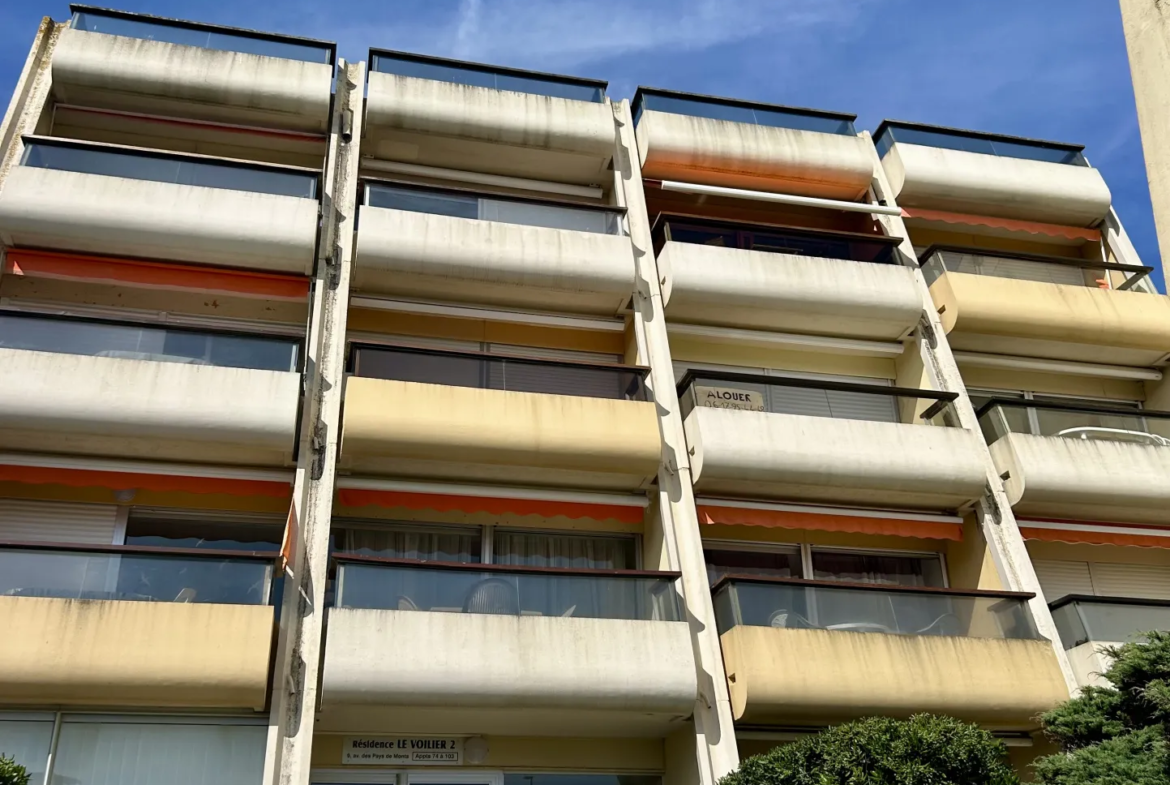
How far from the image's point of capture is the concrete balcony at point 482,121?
17.7 metres

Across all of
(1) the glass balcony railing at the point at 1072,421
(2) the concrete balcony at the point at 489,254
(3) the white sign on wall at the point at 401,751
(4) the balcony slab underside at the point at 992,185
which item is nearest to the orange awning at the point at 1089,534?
(1) the glass balcony railing at the point at 1072,421

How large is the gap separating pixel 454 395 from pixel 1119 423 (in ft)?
32.4

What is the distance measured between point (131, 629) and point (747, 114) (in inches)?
522

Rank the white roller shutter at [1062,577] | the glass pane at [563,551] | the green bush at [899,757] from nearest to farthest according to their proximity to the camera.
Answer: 1. the green bush at [899,757]
2. the glass pane at [563,551]
3. the white roller shutter at [1062,577]

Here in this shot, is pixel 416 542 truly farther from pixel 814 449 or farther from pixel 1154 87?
pixel 1154 87

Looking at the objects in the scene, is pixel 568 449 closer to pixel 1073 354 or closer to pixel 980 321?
pixel 980 321

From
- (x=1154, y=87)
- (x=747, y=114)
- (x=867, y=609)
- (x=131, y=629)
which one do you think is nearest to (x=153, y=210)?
(x=131, y=629)

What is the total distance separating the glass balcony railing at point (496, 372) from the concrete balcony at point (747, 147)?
484 centimetres

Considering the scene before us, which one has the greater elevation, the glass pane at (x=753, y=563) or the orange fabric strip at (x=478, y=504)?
the orange fabric strip at (x=478, y=504)

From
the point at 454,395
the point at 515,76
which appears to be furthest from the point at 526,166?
the point at 454,395

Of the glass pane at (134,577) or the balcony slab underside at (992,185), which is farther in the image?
the balcony slab underside at (992,185)

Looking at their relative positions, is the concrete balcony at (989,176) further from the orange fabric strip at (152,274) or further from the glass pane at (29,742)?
the glass pane at (29,742)

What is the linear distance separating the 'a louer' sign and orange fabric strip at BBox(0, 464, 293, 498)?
5.87 m

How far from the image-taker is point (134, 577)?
38.8 ft
